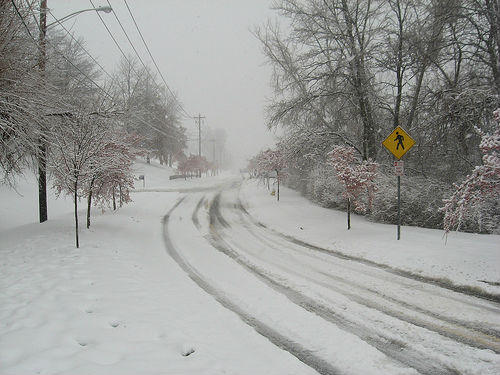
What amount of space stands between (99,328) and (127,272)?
2887mm

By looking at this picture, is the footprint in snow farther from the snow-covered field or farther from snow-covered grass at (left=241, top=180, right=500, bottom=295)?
snow-covered grass at (left=241, top=180, right=500, bottom=295)

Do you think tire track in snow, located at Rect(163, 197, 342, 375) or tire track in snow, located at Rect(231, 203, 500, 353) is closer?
tire track in snow, located at Rect(163, 197, 342, 375)

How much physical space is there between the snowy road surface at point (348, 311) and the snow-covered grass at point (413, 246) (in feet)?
2.18

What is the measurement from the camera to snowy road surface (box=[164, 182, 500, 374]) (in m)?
3.83

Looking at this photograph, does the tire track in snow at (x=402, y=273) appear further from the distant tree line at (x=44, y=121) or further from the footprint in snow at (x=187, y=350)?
the distant tree line at (x=44, y=121)

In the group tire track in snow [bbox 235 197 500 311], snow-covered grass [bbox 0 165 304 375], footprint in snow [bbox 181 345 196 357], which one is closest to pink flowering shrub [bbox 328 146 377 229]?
tire track in snow [bbox 235 197 500 311]

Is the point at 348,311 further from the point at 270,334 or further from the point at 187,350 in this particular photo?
the point at 187,350

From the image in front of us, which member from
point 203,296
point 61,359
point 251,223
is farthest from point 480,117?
point 61,359

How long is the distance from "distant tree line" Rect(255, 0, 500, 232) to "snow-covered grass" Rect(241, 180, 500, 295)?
4.58ft

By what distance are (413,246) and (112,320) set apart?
7824 mm

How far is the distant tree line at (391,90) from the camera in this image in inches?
420

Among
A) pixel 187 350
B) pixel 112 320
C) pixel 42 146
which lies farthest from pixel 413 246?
pixel 42 146

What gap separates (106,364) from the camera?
3.52 meters

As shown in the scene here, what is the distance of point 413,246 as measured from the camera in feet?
28.5
